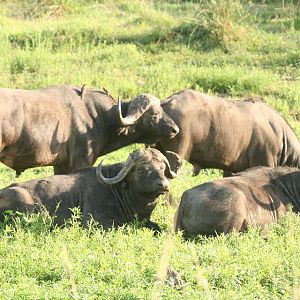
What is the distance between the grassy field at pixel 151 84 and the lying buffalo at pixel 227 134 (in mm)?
479

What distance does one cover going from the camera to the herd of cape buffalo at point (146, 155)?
916 cm

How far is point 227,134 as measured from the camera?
1154 centimetres

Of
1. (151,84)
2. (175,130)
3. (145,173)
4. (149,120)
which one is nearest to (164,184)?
(145,173)

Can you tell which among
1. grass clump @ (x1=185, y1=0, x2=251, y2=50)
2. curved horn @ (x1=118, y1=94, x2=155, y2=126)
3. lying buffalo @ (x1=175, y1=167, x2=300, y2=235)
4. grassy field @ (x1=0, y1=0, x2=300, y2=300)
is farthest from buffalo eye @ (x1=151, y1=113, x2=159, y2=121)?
grass clump @ (x1=185, y1=0, x2=251, y2=50)

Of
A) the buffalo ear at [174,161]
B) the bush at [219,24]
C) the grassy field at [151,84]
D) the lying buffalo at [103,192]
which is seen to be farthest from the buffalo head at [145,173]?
the bush at [219,24]

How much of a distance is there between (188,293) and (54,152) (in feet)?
13.8

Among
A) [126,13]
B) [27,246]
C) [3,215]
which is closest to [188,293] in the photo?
[27,246]

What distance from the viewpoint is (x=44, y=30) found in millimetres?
18844

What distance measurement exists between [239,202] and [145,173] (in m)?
1.07

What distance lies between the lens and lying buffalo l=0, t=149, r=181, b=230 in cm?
920

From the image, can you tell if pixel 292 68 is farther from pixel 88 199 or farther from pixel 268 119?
pixel 88 199

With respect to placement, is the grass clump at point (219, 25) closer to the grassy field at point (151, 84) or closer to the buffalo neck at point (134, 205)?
the grassy field at point (151, 84)

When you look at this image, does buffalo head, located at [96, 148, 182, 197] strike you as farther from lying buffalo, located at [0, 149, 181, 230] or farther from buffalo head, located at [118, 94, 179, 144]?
buffalo head, located at [118, 94, 179, 144]

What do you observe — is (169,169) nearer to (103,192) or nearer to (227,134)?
(103,192)
